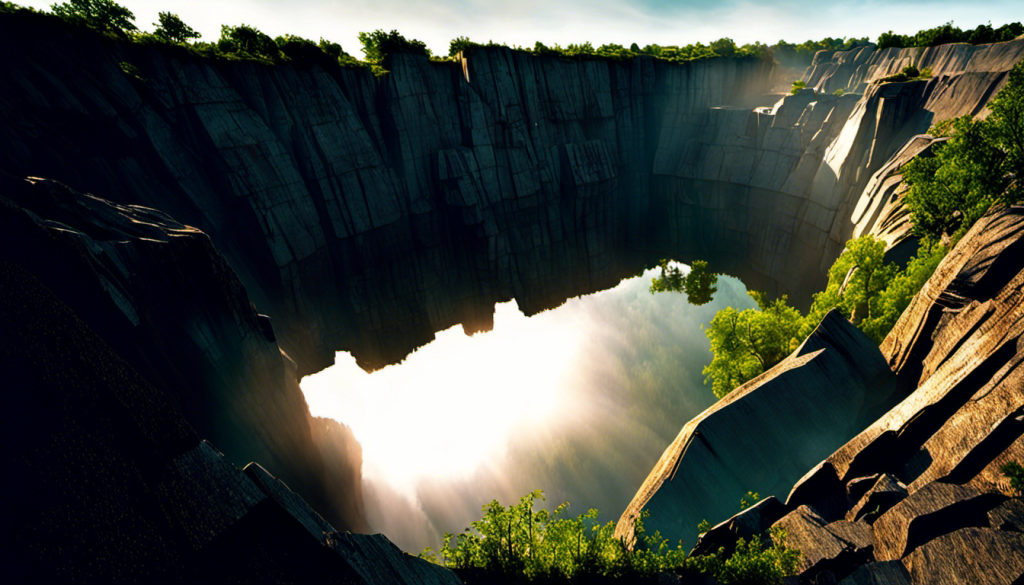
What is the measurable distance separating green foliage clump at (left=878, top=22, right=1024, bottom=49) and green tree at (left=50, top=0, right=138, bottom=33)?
6808 cm

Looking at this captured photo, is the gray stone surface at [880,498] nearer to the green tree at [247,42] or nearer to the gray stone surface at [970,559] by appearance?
the gray stone surface at [970,559]

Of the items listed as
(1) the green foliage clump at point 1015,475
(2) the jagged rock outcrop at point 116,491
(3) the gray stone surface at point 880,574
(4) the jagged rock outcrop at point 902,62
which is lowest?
(3) the gray stone surface at point 880,574

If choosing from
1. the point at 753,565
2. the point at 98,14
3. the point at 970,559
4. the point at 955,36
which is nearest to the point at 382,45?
the point at 98,14

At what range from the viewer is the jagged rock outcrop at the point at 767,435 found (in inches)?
587

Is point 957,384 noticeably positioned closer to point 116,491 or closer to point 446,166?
point 116,491

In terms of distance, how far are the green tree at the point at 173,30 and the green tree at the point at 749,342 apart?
36211mm

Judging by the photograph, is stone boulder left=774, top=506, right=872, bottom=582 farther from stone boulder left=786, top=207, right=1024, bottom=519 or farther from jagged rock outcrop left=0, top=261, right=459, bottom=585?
jagged rock outcrop left=0, top=261, right=459, bottom=585

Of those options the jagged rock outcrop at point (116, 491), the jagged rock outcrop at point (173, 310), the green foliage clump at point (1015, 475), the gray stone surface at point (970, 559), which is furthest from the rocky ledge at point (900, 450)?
the jagged rock outcrop at point (173, 310)

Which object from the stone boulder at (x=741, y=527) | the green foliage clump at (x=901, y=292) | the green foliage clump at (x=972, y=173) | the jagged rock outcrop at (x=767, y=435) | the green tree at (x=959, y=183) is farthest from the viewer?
the green foliage clump at (x=901, y=292)

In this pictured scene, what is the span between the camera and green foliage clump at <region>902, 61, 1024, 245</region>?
16109 mm

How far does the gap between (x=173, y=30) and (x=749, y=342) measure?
3879 centimetres

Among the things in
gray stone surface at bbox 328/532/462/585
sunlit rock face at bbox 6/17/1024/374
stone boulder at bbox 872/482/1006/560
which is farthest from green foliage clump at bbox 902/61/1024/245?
gray stone surface at bbox 328/532/462/585

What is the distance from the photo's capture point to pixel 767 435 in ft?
51.2

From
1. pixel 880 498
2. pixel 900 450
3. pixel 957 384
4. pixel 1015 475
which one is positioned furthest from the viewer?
pixel 900 450
